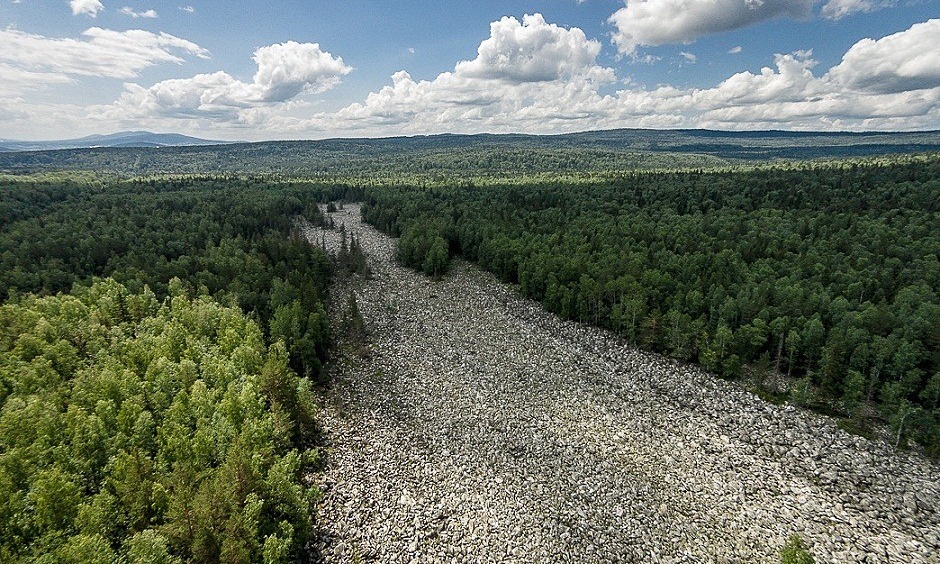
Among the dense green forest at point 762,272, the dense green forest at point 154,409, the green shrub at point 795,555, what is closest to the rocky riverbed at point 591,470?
the green shrub at point 795,555

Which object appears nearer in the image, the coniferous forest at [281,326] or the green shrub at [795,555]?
the green shrub at [795,555]

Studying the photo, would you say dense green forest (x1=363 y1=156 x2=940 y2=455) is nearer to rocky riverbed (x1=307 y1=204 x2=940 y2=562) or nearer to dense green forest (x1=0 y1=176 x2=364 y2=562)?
rocky riverbed (x1=307 y1=204 x2=940 y2=562)

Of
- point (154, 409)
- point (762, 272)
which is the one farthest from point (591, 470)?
point (762, 272)

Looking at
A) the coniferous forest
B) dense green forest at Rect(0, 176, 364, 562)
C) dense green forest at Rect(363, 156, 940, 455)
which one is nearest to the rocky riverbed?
the coniferous forest

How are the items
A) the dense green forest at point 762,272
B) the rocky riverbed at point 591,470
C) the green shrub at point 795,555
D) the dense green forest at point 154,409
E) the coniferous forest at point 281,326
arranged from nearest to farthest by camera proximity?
the dense green forest at point 154,409 < the green shrub at point 795,555 < the coniferous forest at point 281,326 < the rocky riverbed at point 591,470 < the dense green forest at point 762,272

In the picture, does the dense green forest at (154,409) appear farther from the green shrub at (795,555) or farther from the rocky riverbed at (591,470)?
the green shrub at (795,555)

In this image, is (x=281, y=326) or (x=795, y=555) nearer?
(x=795, y=555)

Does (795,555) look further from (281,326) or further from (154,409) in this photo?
(281,326)
